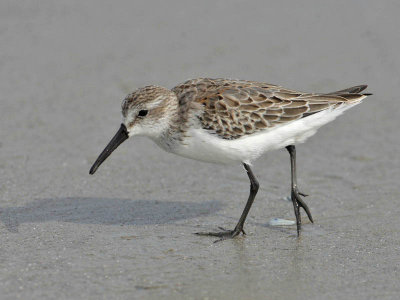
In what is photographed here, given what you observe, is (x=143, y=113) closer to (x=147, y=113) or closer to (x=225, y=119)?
(x=147, y=113)

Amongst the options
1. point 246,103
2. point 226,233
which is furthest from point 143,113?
point 226,233

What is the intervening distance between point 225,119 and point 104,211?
1.74m

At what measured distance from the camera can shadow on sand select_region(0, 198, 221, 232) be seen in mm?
7059

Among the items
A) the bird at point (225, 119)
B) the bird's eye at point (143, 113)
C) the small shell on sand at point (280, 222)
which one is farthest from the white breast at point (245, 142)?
the small shell on sand at point (280, 222)

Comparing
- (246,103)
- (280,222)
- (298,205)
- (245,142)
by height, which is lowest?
(280,222)

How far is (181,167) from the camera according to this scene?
852cm

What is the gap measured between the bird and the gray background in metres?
0.61

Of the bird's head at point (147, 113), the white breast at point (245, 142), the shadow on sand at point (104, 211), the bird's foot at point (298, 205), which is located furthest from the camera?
the shadow on sand at point (104, 211)

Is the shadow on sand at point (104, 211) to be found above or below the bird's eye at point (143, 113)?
below

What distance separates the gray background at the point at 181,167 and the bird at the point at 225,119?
2.00ft

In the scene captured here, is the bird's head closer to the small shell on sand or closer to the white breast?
the white breast

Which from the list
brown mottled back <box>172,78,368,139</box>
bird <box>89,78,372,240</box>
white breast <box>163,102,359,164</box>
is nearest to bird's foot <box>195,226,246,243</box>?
bird <box>89,78,372,240</box>

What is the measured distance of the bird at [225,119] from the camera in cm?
654

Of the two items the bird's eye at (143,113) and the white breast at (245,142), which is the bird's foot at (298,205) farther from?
the bird's eye at (143,113)
